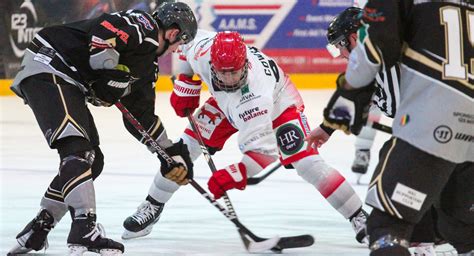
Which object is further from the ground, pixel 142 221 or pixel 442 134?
pixel 442 134

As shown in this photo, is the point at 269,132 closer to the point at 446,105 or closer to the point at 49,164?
the point at 446,105

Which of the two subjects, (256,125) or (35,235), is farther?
(256,125)

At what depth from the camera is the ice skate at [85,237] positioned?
3635 millimetres

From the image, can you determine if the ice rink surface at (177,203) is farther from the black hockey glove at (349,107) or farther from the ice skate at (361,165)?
the black hockey glove at (349,107)

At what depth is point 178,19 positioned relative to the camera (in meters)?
4.09

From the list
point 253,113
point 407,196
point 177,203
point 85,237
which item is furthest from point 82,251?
point 177,203

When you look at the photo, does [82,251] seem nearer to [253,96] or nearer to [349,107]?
[253,96]

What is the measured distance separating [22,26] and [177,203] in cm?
460

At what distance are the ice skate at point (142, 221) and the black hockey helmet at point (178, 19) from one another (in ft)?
2.61

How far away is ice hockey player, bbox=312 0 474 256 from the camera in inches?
109

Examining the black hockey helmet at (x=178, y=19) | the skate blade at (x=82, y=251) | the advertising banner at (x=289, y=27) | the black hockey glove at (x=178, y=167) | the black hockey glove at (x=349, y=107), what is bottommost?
the advertising banner at (x=289, y=27)

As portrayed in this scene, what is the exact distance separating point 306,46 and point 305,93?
0.70 metres

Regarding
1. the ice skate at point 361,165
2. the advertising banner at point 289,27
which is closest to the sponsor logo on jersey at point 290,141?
the ice skate at point 361,165

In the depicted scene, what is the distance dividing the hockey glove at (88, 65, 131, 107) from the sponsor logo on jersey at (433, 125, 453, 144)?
138 centimetres
